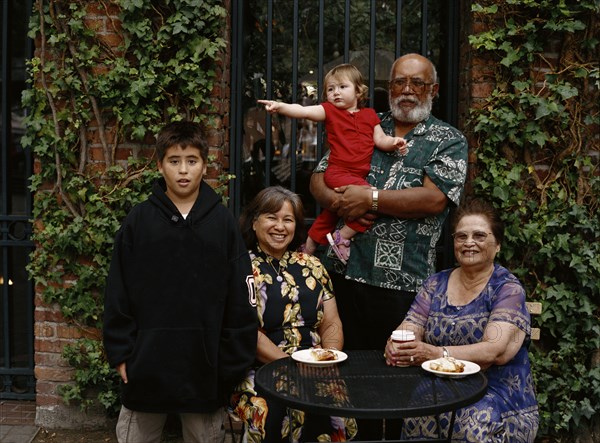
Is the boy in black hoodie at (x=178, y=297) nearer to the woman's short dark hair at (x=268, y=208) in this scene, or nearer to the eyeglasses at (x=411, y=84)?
the woman's short dark hair at (x=268, y=208)

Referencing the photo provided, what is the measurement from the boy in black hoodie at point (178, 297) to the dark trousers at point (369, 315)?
67cm

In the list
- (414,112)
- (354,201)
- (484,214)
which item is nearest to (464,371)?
(484,214)

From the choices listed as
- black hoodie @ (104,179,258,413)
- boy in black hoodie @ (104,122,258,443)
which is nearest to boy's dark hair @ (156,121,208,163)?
boy in black hoodie @ (104,122,258,443)

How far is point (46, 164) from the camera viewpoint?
13.8 ft

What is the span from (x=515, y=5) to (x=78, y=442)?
365cm

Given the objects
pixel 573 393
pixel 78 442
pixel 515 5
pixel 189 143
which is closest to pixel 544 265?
pixel 573 393

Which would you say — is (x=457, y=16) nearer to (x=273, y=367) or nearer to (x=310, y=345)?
(x=310, y=345)

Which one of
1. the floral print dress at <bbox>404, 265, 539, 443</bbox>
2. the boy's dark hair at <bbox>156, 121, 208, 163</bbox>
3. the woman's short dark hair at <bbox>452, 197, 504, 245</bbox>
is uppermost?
the boy's dark hair at <bbox>156, 121, 208, 163</bbox>

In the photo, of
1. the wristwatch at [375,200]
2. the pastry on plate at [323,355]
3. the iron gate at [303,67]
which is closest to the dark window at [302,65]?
the iron gate at [303,67]

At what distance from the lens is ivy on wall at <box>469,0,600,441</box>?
4004mm

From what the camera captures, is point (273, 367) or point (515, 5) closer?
point (273, 367)

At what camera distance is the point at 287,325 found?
3393 millimetres

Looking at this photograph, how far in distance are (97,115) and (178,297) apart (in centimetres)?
162

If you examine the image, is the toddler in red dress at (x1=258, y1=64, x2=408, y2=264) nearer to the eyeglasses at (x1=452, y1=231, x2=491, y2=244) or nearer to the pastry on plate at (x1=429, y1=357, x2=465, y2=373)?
the eyeglasses at (x1=452, y1=231, x2=491, y2=244)
